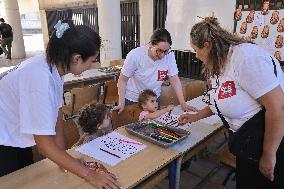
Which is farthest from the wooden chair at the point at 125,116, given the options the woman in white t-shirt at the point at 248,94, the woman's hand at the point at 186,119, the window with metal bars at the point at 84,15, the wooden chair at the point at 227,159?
the window with metal bars at the point at 84,15

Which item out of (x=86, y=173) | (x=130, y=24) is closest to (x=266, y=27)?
(x=86, y=173)

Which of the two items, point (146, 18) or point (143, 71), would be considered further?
point (146, 18)

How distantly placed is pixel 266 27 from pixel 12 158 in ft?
13.0

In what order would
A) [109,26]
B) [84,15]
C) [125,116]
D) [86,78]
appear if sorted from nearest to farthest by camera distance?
[125,116] < [86,78] < [109,26] < [84,15]

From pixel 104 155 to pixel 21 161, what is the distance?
0.45 m

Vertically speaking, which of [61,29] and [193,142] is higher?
[61,29]

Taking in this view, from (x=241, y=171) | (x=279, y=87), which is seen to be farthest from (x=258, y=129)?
(x=241, y=171)

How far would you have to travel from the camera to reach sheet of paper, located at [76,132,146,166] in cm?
149

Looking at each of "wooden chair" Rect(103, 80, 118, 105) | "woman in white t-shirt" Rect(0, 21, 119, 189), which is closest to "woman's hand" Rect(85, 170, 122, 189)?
"woman in white t-shirt" Rect(0, 21, 119, 189)

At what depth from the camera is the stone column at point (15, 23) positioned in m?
10.8

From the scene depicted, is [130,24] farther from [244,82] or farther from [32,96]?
[32,96]

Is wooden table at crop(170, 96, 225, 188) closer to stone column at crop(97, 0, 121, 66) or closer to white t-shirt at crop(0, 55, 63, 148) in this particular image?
white t-shirt at crop(0, 55, 63, 148)

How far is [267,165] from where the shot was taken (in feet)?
4.09

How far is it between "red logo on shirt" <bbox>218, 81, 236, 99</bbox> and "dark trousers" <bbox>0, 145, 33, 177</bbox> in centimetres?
106
